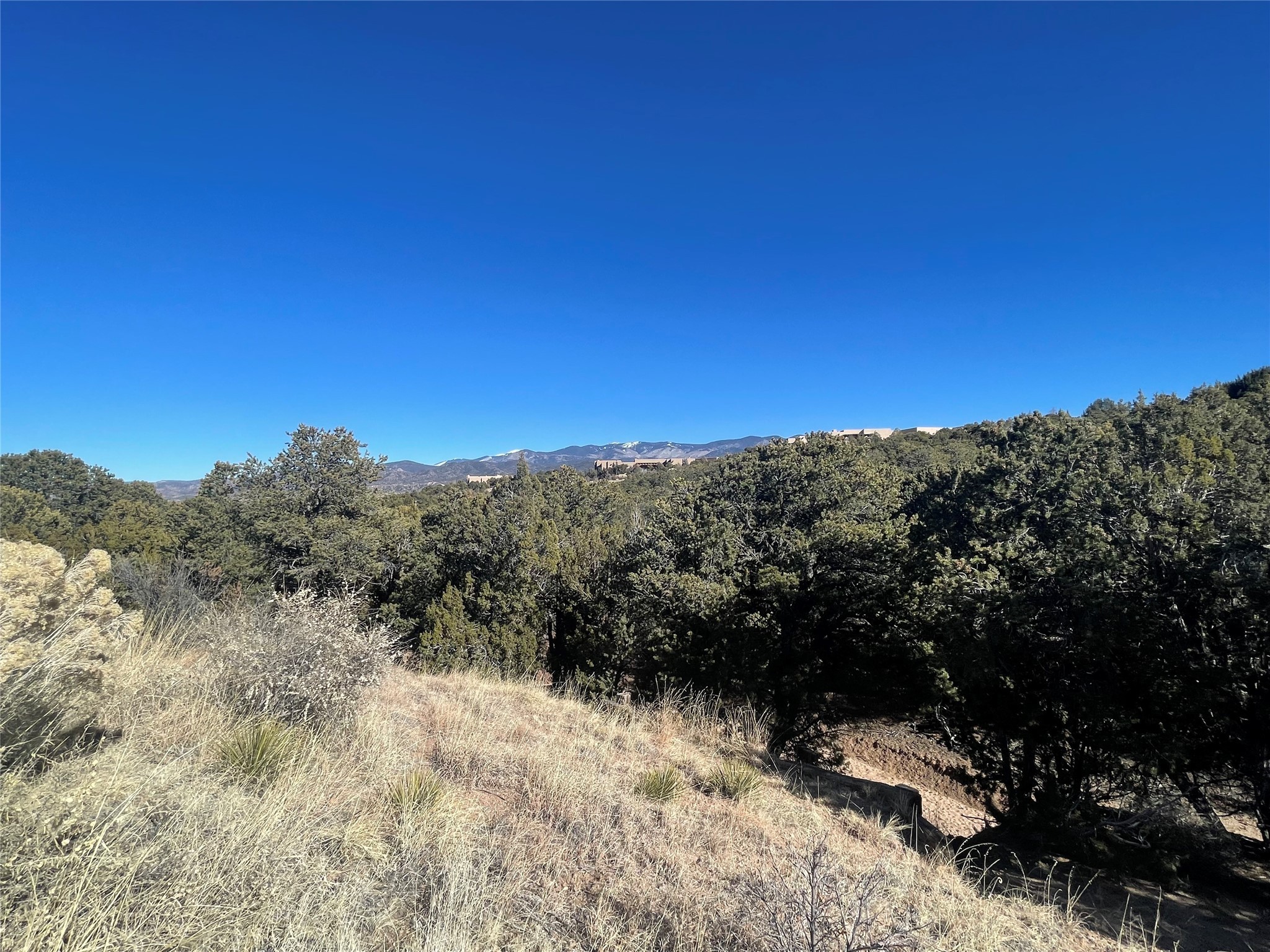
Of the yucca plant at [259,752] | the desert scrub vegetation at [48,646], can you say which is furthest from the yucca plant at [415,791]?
the desert scrub vegetation at [48,646]

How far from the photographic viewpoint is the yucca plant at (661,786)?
4199mm

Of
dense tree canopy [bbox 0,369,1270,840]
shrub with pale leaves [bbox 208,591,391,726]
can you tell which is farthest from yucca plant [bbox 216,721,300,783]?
dense tree canopy [bbox 0,369,1270,840]

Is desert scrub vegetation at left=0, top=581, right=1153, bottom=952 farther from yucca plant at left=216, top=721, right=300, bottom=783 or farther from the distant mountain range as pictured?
the distant mountain range

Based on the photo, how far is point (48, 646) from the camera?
3.07 metres

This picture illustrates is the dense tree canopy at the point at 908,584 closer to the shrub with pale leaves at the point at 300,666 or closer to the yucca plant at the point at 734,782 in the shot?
the yucca plant at the point at 734,782

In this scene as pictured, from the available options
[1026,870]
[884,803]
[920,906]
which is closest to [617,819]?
[920,906]

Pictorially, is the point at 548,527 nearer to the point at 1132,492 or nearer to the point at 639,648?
the point at 639,648

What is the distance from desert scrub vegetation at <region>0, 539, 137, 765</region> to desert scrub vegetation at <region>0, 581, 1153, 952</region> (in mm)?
202

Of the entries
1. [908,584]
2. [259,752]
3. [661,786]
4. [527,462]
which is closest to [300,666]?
[259,752]

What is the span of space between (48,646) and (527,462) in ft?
99.5

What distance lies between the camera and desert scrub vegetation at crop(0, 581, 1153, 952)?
1.98 metres

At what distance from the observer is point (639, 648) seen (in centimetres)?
1155

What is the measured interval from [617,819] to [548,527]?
12558 mm

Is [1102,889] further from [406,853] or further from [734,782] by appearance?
[406,853]
